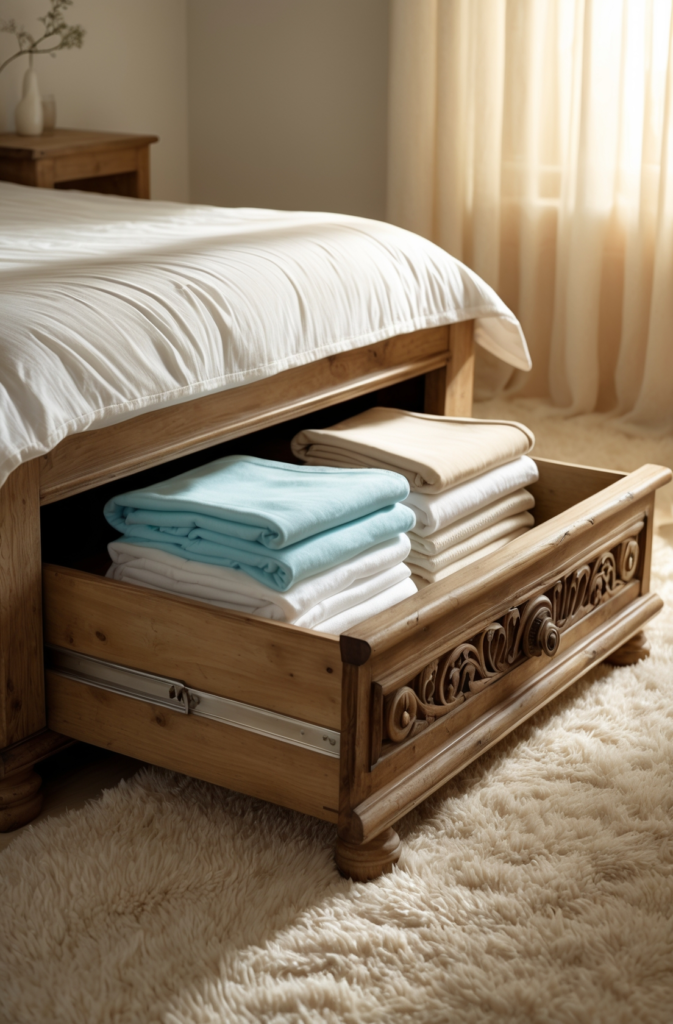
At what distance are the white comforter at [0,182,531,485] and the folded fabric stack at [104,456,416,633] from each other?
138 mm

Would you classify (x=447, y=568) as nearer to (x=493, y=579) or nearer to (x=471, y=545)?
(x=471, y=545)

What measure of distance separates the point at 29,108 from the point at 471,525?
2.13 meters

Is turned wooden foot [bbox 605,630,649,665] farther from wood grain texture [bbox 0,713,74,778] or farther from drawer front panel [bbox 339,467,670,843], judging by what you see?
wood grain texture [bbox 0,713,74,778]

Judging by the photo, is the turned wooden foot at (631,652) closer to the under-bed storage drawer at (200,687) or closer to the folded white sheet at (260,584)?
the folded white sheet at (260,584)

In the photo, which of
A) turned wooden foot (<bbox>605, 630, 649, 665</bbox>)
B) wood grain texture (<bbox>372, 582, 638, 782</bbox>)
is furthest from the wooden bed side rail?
turned wooden foot (<bbox>605, 630, 649, 665</bbox>)

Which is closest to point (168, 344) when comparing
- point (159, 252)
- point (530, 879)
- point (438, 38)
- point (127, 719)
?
point (159, 252)

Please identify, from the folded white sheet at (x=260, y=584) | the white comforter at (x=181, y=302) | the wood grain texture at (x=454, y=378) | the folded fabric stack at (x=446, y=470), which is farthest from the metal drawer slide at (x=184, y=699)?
the wood grain texture at (x=454, y=378)

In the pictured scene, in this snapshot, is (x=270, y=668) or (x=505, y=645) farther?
(x=505, y=645)

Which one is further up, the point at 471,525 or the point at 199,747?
the point at 471,525

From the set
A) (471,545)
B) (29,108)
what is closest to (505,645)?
(471,545)

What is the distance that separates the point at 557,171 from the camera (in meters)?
3.10

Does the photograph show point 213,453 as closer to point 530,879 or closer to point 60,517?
point 60,517

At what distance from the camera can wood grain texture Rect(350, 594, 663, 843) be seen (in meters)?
1.12

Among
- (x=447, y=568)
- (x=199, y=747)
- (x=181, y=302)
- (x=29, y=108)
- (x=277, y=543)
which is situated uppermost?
(x=29, y=108)
